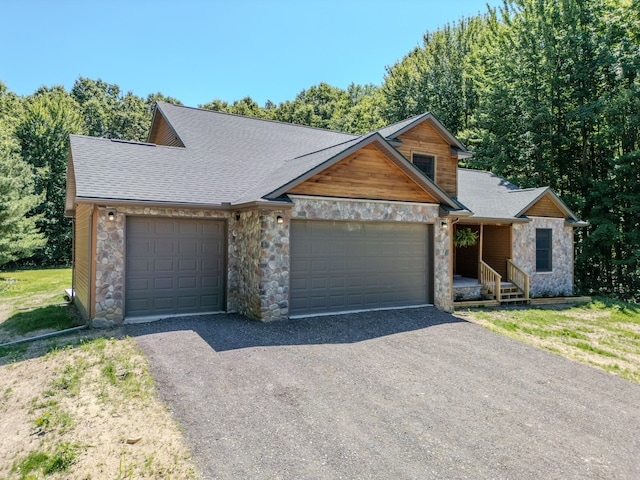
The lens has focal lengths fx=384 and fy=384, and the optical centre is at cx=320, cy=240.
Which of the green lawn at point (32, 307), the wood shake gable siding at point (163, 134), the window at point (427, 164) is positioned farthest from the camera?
the wood shake gable siding at point (163, 134)

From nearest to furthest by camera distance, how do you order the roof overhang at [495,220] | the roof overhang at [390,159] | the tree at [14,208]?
the roof overhang at [390,159] → the roof overhang at [495,220] → the tree at [14,208]

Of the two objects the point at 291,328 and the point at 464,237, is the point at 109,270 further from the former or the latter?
the point at 464,237

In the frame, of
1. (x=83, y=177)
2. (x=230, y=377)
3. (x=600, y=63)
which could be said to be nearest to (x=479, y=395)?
(x=230, y=377)

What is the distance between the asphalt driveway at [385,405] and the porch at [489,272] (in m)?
5.62

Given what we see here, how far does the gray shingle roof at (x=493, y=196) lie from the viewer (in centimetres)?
1378

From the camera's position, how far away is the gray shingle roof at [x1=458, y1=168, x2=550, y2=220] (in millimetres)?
13781

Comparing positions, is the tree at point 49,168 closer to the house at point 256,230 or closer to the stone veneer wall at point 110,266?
the house at point 256,230

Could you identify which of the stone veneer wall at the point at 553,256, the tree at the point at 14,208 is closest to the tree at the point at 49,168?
the tree at the point at 14,208

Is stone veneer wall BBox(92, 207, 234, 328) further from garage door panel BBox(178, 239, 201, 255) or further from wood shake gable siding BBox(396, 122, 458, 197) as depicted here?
wood shake gable siding BBox(396, 122, 458, 197)

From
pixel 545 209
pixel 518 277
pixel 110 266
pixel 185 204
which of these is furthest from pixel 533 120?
pixel 110 266

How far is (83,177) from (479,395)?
8458 mm

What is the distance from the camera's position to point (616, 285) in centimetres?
1845

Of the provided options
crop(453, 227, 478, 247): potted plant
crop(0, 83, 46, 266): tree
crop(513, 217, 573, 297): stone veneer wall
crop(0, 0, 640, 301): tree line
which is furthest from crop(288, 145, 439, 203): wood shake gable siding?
crop(0, 83, 46, 266): tree

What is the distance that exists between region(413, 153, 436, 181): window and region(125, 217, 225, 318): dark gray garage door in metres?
6.77
